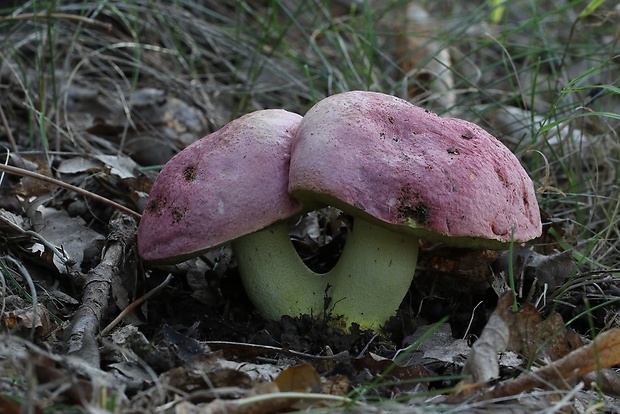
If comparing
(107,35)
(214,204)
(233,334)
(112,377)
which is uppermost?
(107,35)

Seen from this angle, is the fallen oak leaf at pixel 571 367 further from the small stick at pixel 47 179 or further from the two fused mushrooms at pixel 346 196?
the small stick at pixel 47 179

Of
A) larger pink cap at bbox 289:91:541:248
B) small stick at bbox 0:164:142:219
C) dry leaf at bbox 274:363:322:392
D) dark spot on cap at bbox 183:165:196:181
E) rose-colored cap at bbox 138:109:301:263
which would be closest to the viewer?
dry leaf at bbox 274:363:322:392

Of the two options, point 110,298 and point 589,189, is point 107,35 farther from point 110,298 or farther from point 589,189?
point 589,189

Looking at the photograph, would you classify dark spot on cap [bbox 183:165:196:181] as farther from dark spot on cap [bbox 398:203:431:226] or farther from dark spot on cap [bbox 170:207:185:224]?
dark spot on cap [bbox 398:203:431:226]

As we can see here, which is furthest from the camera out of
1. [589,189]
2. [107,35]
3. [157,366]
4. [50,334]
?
[107,35]

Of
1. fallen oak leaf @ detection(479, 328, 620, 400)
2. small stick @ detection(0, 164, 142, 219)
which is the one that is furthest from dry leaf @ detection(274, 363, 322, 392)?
small stick @ detection(0, 164, 142, 219)

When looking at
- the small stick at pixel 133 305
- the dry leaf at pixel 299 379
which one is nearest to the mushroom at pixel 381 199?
the small stick at pixel 133 305

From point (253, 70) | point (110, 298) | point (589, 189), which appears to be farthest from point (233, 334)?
point (253, 70)
